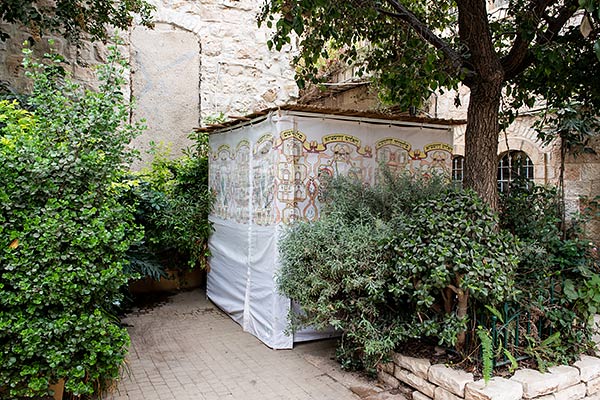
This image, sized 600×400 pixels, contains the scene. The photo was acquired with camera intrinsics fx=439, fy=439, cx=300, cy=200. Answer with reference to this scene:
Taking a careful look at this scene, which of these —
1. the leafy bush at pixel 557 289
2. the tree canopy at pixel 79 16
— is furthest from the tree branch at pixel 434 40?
the tree canopy at pixel 79 16

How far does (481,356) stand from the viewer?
12.1 feet

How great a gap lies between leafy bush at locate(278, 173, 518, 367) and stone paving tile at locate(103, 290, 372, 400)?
1.36ft

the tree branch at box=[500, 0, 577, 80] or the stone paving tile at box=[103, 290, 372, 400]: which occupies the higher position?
the tree branch at box=[500, 0, 577, 80]

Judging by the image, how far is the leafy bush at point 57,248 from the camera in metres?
2.98

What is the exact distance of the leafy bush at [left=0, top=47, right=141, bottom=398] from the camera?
2979mm

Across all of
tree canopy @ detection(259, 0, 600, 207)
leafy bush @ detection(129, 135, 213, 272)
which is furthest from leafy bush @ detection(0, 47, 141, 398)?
leafy bush @ detection(129, 135, 213, 272)

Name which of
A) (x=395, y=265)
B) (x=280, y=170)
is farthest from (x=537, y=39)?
(x=280, y=170)

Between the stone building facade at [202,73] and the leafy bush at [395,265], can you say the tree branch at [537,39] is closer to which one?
the leafy bush at [395,265]

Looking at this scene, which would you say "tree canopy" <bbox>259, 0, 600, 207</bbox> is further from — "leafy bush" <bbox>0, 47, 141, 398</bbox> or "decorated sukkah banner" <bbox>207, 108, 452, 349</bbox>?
"leafy bush" <bbox>0, 47, 141, 398</bbox>

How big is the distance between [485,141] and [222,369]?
347 centimetres

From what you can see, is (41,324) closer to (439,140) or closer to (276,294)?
(276,294)

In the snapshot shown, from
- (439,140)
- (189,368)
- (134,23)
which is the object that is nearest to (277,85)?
(134,23)

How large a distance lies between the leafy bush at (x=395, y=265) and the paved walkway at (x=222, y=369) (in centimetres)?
34

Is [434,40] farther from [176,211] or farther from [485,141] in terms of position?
[176,211]
